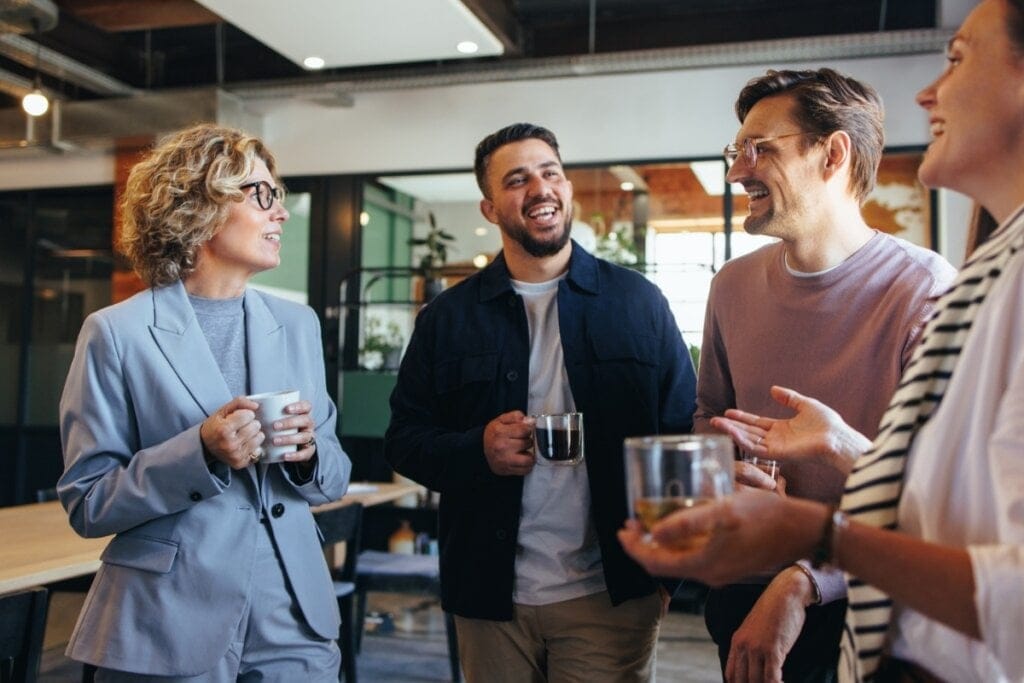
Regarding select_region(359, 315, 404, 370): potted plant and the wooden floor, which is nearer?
the wooden floor

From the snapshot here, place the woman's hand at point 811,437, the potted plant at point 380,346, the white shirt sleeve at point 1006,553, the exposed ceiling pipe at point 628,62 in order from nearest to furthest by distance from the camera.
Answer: the white shirt sleeve at point 1006,553
the woman's hand at point 811,437
the exposed ceiling pipe at point 628,62
the potted plant at point 380,346

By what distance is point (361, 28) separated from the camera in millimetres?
5344

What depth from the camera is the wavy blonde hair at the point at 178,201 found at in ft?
6.93

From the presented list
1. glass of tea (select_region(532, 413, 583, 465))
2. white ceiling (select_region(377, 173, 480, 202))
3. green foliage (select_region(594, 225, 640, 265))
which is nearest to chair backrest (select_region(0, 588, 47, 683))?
glass of tea (select_region(532, 413, 583, 465))

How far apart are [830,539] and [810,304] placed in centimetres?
102

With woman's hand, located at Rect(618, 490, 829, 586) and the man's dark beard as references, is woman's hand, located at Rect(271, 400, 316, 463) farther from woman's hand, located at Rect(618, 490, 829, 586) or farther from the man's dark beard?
woman's hand, located at Rect(618, 490, 829, 586)

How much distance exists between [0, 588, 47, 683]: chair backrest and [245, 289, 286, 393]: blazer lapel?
69 centimetres

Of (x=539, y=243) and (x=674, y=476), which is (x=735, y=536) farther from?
(x=539, y=243)

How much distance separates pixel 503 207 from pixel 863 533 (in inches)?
62.3

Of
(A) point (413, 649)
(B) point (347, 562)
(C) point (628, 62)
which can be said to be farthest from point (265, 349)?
(C) point (628, 62)

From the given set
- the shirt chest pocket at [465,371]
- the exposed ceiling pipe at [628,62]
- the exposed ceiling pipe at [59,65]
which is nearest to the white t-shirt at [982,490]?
the shirt chest pocket at [465,371]

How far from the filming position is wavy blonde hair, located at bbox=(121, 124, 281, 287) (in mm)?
2111

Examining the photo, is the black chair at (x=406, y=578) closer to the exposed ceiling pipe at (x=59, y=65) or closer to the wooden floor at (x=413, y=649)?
the wooden floor at (x=413, y=649)

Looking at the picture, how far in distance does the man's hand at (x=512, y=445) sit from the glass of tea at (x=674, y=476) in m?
0.90
